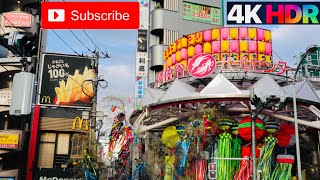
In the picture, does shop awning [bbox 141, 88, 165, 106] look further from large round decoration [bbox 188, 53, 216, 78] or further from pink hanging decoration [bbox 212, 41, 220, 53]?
pink hanging decoration [bbox 212, 41, 220, 53]

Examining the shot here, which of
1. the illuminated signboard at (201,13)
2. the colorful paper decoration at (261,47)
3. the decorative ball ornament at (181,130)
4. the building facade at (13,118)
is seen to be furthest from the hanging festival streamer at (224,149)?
the illuminated signboard at (201,13)

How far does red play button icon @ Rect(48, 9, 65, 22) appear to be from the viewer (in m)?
10.2

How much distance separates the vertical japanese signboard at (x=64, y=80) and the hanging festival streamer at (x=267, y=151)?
20.3m

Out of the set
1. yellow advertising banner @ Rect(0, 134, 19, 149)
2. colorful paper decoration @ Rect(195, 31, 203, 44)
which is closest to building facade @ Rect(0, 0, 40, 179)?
yellow advertising banner @ Rect(0, 134, 19, 149)

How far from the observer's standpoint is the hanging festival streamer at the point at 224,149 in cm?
3288

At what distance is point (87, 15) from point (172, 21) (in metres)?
50.8

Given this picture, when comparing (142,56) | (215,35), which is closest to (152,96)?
(215,35)

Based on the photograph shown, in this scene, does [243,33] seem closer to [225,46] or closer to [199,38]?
[225,46]

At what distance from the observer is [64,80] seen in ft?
145

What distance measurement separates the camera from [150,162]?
38.7 m

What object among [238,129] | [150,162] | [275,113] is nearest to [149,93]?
[150,162]

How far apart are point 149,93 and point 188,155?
744cm

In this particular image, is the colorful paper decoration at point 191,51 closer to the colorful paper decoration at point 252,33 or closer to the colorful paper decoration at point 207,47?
the colorful paper decoration at point 207,47

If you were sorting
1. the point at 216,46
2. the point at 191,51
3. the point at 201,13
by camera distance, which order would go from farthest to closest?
the point at 201,13 < the point at 191,51 < the point at 216,46
